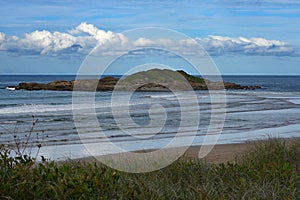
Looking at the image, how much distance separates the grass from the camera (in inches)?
214

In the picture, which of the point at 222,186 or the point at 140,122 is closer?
the point at 222,186

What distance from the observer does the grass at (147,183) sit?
5.43m

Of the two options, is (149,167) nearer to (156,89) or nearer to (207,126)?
(207,126)

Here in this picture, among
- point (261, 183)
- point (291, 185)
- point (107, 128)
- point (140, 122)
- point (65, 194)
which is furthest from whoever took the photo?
point (140, 122)

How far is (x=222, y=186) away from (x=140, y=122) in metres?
19.3

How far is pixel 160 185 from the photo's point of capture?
6.48 meters

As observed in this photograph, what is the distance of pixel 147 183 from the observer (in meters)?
6.43

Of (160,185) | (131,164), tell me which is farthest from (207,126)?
(160,185)

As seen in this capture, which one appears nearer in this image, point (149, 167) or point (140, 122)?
point (149, 167)

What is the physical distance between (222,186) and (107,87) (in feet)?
232

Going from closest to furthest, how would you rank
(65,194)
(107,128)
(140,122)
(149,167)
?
1. (65,194)
2. (149,167)
3. (107,128)
4. (140,122)

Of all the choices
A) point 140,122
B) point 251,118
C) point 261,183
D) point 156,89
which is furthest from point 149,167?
point 156,89

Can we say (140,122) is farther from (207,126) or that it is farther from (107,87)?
(107,87)

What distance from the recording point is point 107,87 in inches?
3022
